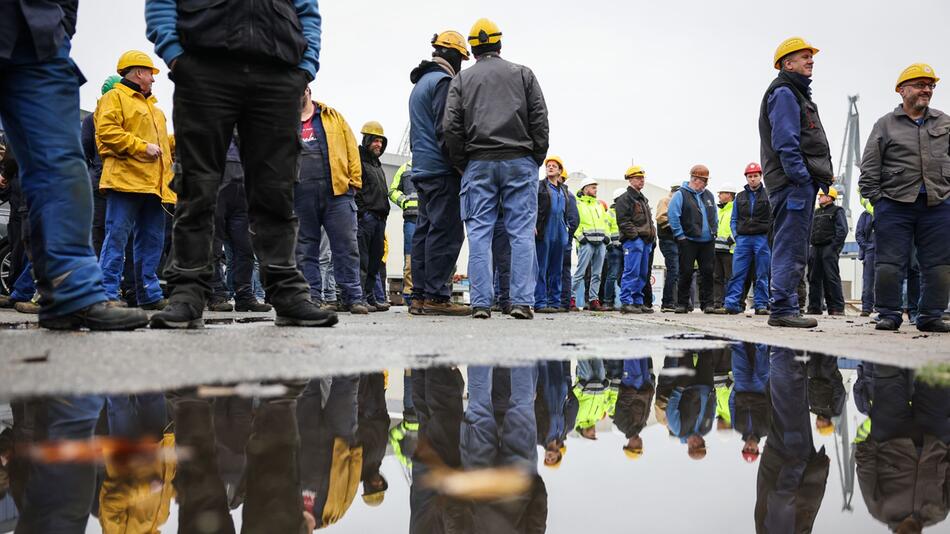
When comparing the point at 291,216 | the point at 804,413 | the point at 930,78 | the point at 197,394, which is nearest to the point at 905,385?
the point at 804,413

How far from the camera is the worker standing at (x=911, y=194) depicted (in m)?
4.53

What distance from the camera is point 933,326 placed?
4.49 metres

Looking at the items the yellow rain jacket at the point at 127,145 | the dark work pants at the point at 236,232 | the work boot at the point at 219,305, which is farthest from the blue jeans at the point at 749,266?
the yellow rain jacket at the point at 127,145

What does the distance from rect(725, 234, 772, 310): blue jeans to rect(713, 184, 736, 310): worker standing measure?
1749 millimetres

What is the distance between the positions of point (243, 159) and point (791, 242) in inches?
141

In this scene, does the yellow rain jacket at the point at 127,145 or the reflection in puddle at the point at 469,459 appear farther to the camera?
the yellow rain jacket at the point at 127,145

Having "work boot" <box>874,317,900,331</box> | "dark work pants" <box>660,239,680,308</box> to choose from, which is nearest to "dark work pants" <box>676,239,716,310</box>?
"dark work pants" <box>660,239,680,308</box>

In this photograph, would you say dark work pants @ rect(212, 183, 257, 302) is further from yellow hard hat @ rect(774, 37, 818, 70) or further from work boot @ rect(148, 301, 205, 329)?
yellow hard hat @ rect(774, 37, 818, 70)

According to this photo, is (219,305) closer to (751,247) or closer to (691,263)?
(691,263)

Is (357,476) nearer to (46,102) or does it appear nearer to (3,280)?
(46,102)

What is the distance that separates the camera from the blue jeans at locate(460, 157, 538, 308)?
465cm

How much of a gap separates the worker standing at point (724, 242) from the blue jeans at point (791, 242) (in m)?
5.78

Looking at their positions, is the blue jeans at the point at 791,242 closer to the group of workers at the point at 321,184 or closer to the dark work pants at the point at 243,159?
the group of workers at the point at 321,184

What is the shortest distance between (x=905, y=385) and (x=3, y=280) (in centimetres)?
775
